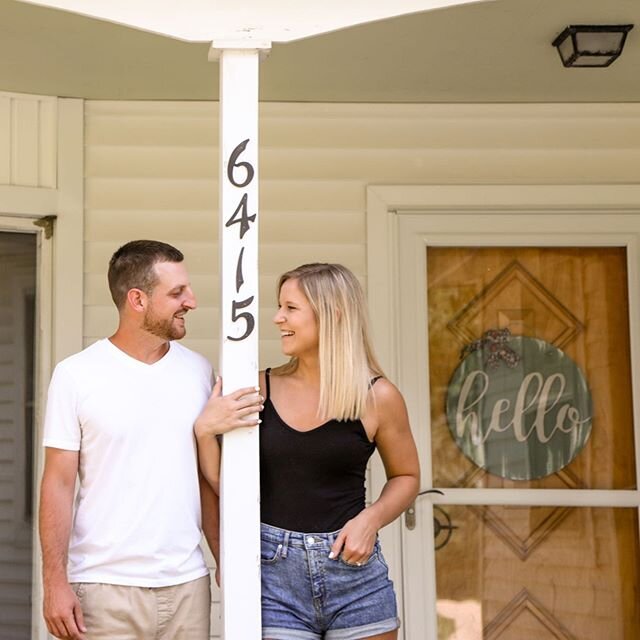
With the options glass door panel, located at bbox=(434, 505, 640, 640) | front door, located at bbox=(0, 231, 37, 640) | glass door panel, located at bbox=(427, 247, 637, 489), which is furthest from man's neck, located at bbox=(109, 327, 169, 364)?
glass door panel, located at bbox=(434, 505, 640, 640)

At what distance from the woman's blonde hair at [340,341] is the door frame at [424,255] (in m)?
1.40

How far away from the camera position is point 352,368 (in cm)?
→ 305

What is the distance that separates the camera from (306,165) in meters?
4.59

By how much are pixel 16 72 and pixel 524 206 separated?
202 centimetres

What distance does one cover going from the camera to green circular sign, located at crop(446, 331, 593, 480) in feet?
15.1

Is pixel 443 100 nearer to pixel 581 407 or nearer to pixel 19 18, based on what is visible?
pixel 581 407

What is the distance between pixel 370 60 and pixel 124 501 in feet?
6.28

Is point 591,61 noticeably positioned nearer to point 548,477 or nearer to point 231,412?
point 548,477

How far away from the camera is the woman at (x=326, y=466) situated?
2.97m

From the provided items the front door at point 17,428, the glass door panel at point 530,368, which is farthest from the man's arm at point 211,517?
the glass door panel at point 530,368

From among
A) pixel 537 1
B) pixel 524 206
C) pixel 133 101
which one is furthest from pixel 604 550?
pixel 133 101

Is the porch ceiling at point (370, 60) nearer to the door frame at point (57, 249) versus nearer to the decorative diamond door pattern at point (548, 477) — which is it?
the door frame at point (57, 249)

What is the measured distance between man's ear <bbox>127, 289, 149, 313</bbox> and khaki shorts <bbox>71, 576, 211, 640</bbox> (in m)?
0.74

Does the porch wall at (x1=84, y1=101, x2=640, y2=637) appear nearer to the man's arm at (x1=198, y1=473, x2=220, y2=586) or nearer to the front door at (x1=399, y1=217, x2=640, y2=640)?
the front door at (x1=399, y1=217, x2=640, y2=640)
